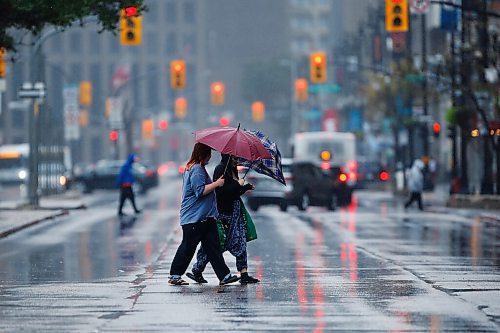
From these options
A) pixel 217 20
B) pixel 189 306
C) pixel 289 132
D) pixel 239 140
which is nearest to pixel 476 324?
pixel 189 306

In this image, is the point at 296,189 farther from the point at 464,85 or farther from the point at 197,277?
the point at 197,277

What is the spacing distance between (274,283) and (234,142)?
2.04 metres

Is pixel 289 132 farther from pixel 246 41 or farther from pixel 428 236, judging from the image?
pixel 428 236

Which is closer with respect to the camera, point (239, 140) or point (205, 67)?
point (239, 140)

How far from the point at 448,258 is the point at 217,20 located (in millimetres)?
167943

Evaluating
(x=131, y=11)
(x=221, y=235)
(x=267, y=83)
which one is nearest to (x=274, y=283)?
(x=221, y=235)

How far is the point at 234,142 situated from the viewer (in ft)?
56.6

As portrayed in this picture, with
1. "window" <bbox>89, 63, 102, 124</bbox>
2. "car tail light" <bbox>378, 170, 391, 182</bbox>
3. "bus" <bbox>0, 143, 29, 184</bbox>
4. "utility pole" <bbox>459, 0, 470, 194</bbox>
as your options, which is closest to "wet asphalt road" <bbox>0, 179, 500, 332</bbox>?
"utility pole" <bbox>459, 0, 470, 194</bbox>

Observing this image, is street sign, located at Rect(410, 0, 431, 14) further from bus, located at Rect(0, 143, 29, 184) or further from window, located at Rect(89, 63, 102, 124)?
window, located at Rect(89, 63, 102, 124)

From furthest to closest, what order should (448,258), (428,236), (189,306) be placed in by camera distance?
(428,236), (448,258), (189,306)

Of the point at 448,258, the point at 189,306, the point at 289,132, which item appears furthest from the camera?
the point at 289,132

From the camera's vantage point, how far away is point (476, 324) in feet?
44.0

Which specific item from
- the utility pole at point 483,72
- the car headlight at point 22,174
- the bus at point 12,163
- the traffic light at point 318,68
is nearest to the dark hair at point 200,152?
the utility pole at point 483,72

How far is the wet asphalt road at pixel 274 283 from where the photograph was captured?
13.7 metres
